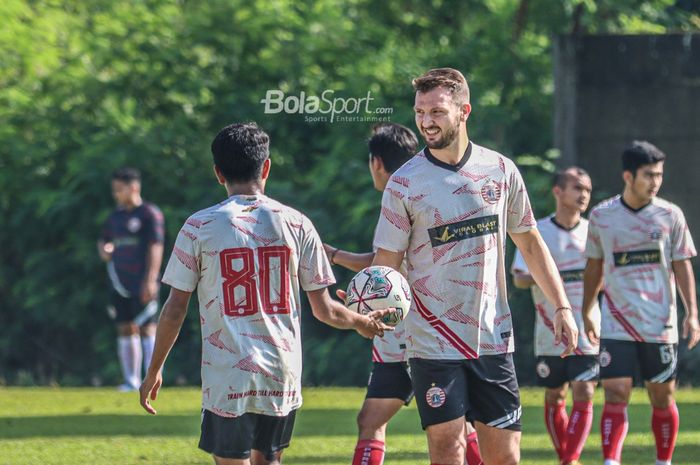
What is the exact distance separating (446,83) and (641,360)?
3.75m

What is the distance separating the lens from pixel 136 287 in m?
15.8

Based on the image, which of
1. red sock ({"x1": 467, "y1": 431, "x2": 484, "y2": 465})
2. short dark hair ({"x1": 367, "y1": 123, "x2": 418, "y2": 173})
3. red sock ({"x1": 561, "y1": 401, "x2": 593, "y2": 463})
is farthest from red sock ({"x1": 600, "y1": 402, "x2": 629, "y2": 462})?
short dark hair ({"x1": 367, "y1": 123, "x2": 418, "y2": 173})

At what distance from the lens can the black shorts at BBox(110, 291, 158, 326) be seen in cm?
1582

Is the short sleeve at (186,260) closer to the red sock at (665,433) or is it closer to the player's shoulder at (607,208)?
the player's shoulder at (607,208)

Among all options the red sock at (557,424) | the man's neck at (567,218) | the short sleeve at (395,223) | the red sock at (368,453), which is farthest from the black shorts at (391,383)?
the man's neck at (567,218)

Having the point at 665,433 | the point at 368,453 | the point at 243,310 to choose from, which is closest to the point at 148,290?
the point at 665,433

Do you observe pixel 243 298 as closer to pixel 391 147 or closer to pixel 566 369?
pixel 391 147

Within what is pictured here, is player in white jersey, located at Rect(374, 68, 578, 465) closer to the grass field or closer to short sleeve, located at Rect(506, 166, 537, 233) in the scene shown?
short sleeve, located at Rect(506, 166, 537, 233)

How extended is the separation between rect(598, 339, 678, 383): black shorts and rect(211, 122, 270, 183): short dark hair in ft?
13.4

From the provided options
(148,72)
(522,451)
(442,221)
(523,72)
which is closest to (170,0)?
(148,72)

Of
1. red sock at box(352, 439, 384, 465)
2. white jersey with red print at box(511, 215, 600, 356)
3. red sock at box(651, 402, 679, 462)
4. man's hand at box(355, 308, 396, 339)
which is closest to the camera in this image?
man's hand at box(355, 308, 396, 339)

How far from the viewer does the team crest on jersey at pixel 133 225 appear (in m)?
15.7

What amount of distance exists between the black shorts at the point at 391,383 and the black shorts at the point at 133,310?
8.34 meters

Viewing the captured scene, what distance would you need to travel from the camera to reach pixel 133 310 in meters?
15.9
